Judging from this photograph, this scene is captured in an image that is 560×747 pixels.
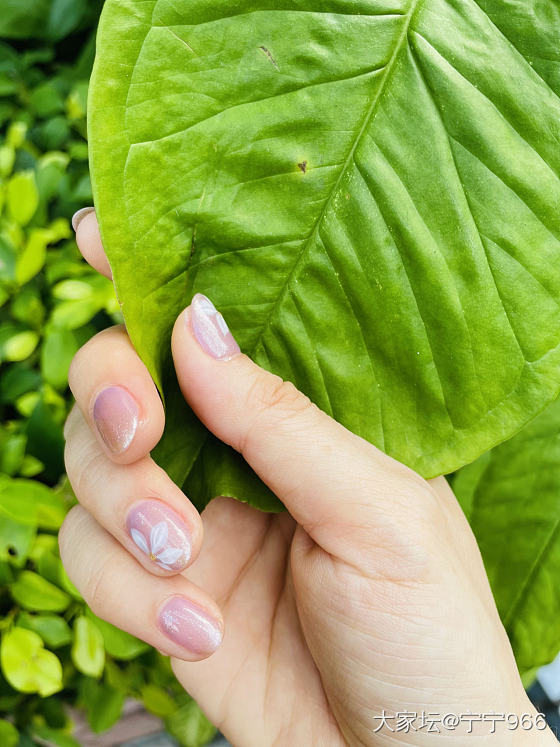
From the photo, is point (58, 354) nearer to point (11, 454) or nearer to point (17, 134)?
point (11, 454)

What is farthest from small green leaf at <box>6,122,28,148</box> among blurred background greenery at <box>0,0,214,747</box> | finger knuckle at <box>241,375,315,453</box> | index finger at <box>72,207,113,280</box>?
finger knuckle at <box>241,375,315,453</box>

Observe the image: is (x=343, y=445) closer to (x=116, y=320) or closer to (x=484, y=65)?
(x=484, y=65)

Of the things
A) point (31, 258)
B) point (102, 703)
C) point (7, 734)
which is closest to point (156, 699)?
point (102, 703)

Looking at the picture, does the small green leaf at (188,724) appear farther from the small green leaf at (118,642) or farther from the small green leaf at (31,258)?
the small green leaf at (31,258)

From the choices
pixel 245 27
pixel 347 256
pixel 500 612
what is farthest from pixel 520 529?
pixel 245 27

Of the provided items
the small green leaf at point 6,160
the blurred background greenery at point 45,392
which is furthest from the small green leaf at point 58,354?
the small green leaf at point 6,160

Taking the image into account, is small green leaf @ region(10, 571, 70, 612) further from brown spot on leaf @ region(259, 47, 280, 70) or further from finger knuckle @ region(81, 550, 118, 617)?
brown spot on leaf @ region(259, 47, 280, 70)
